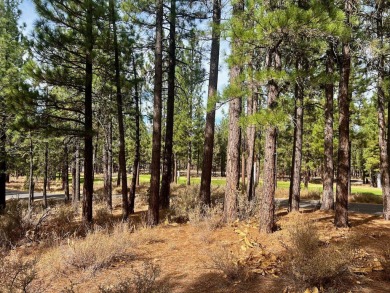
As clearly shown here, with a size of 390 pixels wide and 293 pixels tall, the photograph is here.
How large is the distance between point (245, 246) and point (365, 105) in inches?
930

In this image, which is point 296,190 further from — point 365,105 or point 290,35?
point 365,105

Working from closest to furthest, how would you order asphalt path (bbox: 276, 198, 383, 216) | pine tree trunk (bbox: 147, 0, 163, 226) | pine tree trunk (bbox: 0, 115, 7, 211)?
pine tree trunk (bbox: 147, 0, 163, 226) < pine tree trunk (bbox: 0, 115, 7, 211) < asphalt path (bbox: 276, 198, 383, 216)

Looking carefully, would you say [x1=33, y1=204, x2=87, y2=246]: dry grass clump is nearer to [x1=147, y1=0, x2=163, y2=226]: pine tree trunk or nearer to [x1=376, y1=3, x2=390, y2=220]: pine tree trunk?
[x1=147, y1=0, x2=163, y2=226]: pine tree trunk

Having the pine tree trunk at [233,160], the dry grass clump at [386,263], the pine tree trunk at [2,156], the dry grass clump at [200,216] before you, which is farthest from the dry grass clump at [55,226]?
the dry grass clump at [386,263]

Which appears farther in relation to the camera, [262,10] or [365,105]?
[365,105]

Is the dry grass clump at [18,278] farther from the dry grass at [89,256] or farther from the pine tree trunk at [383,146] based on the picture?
the pine tree trunk at [383,146]

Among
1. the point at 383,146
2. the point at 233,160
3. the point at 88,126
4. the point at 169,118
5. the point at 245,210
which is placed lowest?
the point at 245,210

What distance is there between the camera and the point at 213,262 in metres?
5.41

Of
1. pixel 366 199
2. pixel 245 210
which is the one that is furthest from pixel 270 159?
pixel 366 199

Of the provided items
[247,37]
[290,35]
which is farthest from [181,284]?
[290,35]

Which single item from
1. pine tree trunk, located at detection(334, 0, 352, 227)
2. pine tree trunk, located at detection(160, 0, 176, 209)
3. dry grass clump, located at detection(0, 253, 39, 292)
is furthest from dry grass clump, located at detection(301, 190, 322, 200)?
dry grass clump, located at detection(0, 253, 39, 292)

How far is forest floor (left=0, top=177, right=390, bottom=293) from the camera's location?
4.25 meters

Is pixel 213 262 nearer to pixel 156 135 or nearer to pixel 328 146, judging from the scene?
pixel 156 135

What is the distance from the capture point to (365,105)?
24906 millimetres
